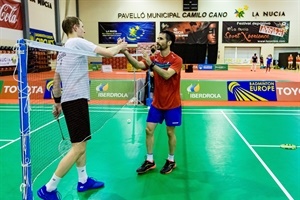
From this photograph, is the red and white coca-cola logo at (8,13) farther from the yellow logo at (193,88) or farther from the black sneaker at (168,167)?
the black sneaker at (168,167)

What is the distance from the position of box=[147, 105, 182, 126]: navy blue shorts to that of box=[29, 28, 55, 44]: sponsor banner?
A: 762 inches

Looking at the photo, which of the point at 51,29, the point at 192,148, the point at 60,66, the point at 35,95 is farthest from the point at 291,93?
the point at 51,29

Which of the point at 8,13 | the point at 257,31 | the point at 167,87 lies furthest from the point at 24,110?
the point at 257,31

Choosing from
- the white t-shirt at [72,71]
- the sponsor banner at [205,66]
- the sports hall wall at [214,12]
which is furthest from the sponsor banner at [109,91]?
the sports hall wall at [214,12]

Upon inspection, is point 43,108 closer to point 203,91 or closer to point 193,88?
point 193,88

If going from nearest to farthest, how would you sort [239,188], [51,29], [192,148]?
[239,188] < [192,148] < [51,29]

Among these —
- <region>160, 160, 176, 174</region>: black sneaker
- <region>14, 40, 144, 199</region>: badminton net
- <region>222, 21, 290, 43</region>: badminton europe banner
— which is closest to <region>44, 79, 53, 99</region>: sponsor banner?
<region>14, 40, 144, 199</region>: badminton net

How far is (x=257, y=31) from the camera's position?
106 ft

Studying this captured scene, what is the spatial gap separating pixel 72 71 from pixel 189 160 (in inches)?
107

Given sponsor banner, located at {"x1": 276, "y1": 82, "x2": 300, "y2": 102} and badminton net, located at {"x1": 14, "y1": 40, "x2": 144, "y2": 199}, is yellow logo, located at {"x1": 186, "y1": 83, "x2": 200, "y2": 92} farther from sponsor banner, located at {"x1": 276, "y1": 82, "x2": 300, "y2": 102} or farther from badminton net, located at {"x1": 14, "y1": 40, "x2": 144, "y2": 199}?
sponsor banner, located at {"x1": 276, "y1": 82, "x2": 300, "y2": 102}

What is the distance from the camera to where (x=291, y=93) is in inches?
440

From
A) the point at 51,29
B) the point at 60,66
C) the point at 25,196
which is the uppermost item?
the point at 51,29

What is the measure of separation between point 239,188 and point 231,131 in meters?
3.05

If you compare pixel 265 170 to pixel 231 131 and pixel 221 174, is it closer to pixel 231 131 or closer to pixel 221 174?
pixel 221 174
